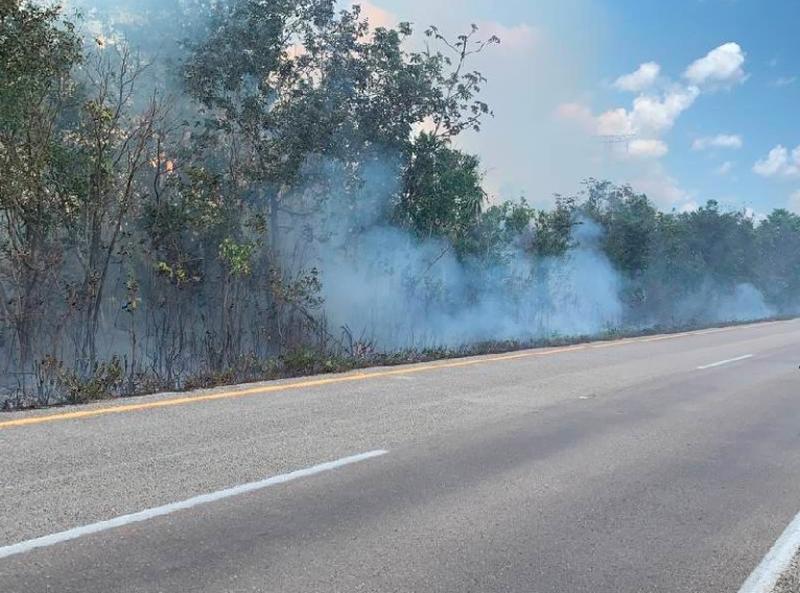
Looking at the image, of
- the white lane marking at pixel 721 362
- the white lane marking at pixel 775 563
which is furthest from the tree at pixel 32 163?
the white lane marking at pixel 721 362

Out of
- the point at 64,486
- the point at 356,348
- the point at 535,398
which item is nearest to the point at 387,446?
the point at 64,486

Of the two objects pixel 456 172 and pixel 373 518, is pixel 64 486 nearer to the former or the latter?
pixel 373 518

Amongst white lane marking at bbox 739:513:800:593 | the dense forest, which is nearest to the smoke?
the dense forest

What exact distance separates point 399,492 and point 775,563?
242cm

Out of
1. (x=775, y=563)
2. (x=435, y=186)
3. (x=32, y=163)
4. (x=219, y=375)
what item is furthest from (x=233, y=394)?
(x=435, y=186)

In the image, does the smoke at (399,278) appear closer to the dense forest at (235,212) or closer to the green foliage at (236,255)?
the dense forest at (235,212)

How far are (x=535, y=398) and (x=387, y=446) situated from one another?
3.69m

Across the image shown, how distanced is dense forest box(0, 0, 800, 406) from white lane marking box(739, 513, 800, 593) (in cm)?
689

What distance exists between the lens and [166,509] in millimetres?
4711

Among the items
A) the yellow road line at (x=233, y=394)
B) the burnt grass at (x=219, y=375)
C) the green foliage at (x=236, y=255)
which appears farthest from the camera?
the green foliage at (x=236, y=255)

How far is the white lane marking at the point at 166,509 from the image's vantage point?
4027 mm

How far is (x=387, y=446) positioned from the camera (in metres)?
6.71

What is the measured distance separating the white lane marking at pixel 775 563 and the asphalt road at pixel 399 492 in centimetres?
6

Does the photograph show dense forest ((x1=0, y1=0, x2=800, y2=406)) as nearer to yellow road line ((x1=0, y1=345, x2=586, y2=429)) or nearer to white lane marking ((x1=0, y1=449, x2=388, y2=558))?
yellow road line ((x1=0, y1=345, x2=586, y2=429))
